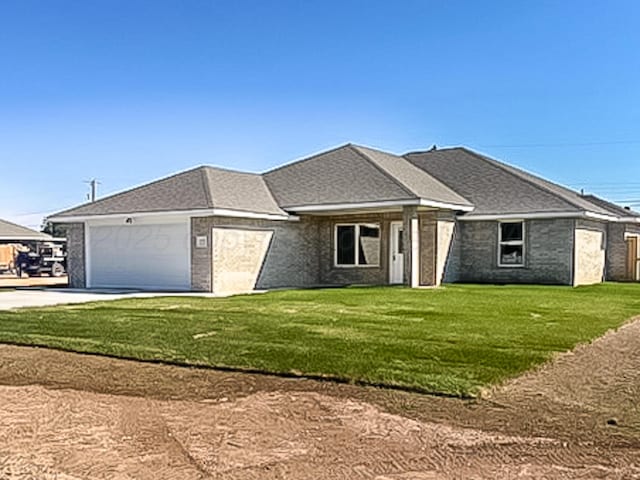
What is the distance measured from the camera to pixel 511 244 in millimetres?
23609

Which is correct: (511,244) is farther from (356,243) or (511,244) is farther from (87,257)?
(87,257)

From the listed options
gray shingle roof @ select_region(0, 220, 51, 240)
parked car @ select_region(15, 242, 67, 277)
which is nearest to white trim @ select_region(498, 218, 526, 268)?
parked car @ select_region(15, 242, 67, 277)

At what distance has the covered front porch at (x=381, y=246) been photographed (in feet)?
74.5

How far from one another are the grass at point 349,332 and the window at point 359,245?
6571 millimetres

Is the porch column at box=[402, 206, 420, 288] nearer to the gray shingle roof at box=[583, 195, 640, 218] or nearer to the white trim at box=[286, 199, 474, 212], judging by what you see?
the white trim at box=[286, 199, 474, 212]

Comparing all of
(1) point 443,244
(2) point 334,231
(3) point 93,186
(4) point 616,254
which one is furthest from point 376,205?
(3) point 93,186

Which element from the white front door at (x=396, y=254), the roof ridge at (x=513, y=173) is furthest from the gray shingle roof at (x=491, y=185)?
the white front door at (x=396, y=254)

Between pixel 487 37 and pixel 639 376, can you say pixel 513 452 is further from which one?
pixel 487 37

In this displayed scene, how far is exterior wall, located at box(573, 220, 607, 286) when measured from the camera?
22739mm

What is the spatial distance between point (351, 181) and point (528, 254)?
6792 mm

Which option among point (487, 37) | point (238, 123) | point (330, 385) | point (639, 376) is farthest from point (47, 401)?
point (238, 123)

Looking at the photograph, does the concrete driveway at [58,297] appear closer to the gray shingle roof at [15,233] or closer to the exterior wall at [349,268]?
the exterior wall at [349,268]

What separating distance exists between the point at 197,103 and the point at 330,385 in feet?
54.0

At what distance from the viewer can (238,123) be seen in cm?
2455
